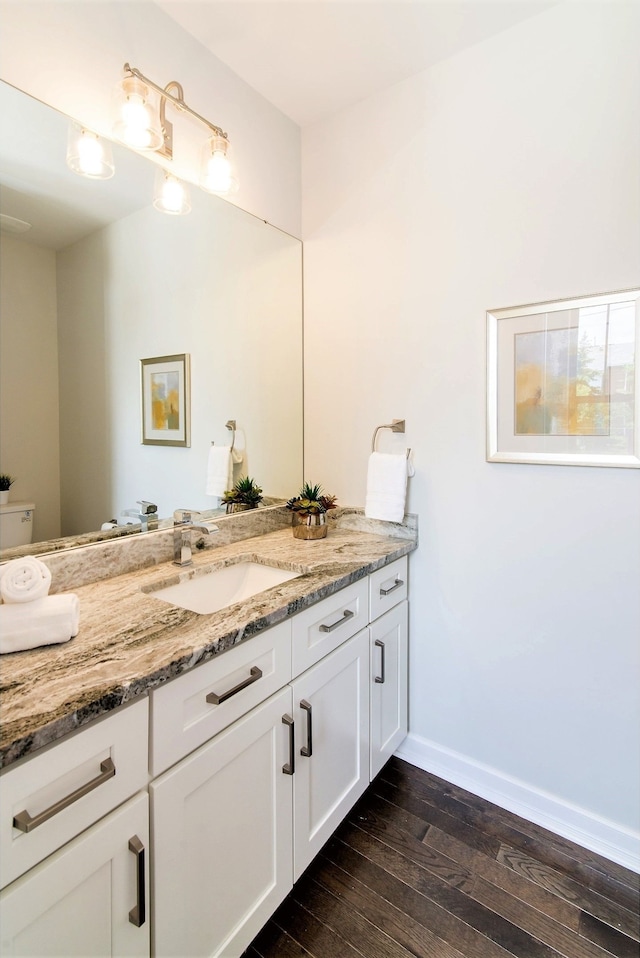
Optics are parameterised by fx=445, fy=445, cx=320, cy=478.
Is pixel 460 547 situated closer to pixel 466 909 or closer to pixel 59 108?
pixel 466 909

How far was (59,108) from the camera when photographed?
3.92ft

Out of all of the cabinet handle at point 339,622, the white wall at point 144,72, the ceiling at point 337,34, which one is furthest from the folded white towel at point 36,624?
the ceiling at point 337,34

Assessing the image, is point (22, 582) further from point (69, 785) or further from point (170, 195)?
point (170, 195)

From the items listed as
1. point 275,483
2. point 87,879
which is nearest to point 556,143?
point 275,483

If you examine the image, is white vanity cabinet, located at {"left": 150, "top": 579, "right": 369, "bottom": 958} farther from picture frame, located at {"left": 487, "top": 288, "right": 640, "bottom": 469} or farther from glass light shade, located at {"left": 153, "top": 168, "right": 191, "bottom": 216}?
glass light shade, located at {"left": 153, "top": 168, "right": 191, "bottom": 216}

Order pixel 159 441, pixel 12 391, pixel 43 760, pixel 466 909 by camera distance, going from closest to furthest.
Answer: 1. pixel 43 760
2. pixel 12 391
3. pixel 466 909
4. pixel 159 441

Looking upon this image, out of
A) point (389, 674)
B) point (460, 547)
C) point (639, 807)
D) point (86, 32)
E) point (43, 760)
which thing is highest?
point (86, 32)

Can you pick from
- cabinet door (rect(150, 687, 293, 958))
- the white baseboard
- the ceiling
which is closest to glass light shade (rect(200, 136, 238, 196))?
the ceiling

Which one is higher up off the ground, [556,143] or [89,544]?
[556,143]

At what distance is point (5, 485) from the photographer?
3.80ft

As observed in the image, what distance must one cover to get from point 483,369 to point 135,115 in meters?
1.32

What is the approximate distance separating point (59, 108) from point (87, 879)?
5.74ft

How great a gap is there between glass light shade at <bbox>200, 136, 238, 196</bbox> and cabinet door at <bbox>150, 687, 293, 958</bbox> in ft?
5.38

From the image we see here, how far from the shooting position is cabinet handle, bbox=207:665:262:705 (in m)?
0.93
